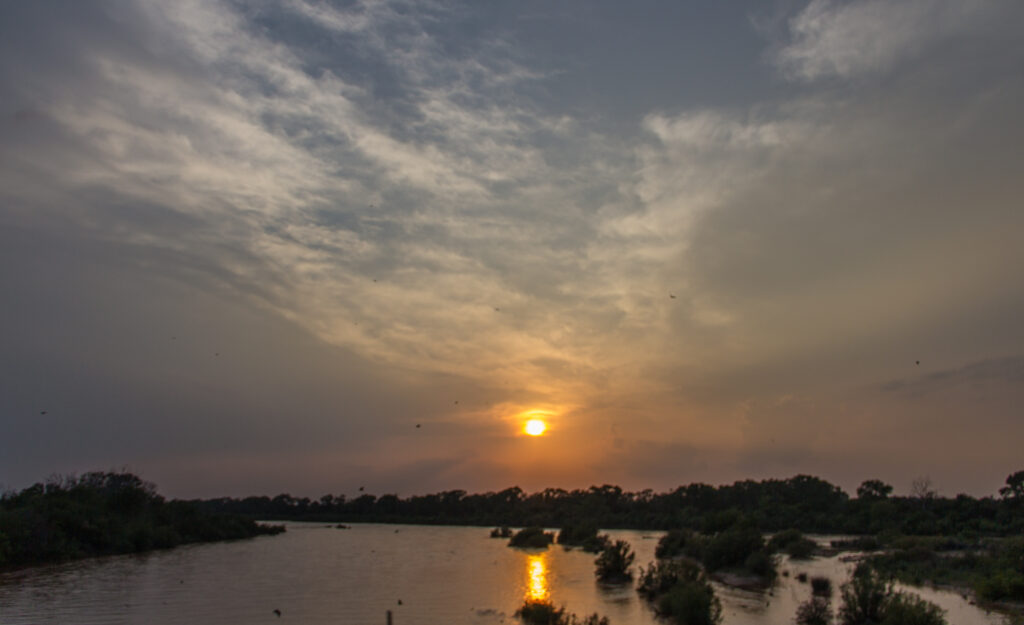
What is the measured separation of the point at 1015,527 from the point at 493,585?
57.2 metres

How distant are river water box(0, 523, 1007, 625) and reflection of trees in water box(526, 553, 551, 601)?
4.8 inches

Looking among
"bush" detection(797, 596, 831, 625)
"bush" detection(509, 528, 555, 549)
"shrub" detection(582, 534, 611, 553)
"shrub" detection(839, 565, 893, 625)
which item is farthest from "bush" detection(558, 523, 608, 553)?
"shrub" detection(839, 565, 893, 625)

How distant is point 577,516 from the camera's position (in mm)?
155750

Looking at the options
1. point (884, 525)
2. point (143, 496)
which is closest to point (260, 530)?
point (143, 496)

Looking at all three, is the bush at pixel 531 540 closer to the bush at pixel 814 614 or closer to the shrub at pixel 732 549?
the shrub at pixel 732 549

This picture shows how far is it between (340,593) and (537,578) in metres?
15.0

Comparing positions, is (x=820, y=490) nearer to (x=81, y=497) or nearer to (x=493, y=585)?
(x=493, y=585)

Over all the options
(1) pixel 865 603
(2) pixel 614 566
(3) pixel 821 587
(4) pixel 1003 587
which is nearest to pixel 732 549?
(2) pixel 614 566

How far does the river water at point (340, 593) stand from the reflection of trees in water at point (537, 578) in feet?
0.40

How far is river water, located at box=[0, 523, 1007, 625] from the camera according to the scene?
29.1 m

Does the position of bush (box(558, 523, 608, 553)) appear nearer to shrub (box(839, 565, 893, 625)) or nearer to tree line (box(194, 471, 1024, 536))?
tree line (box(194, 471, 1024, 536))

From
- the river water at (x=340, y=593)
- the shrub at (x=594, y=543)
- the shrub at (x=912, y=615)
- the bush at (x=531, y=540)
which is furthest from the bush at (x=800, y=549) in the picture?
the shrub at (x=912, y=615)

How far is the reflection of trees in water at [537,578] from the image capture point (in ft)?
121

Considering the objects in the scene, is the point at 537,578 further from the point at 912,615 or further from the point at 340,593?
the point at 912,615
